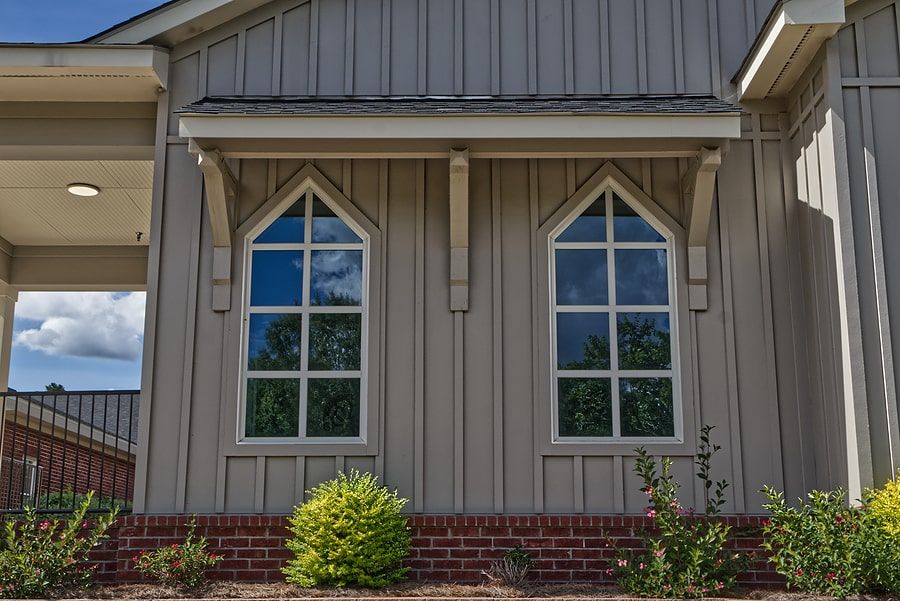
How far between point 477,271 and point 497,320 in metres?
0.43

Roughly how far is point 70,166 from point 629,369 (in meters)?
5.45

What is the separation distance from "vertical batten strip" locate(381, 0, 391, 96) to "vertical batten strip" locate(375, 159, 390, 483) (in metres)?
0.68

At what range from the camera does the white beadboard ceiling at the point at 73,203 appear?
929 centimetres

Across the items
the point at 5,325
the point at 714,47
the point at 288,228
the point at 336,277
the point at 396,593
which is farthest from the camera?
the point at 5,325

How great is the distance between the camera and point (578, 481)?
24.3 ft

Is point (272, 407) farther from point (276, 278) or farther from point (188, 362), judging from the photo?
point (276, 278)

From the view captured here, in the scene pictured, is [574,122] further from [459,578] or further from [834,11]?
[459,578]

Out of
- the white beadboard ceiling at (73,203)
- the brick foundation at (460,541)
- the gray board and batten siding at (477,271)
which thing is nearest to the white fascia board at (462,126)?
the gray board and batten siding at (477,271)

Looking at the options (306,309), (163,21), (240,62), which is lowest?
(306,309)

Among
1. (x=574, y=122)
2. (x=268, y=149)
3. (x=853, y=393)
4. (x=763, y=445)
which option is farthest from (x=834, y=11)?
(x=268, y=149)

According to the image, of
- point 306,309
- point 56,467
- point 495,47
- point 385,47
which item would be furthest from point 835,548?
point 56,467

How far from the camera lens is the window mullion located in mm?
7562

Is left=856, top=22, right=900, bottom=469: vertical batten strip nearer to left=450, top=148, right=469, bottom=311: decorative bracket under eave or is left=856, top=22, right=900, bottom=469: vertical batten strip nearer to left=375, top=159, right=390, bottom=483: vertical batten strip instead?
left=450, top=148, right=469, bottom=311: decorative bracket under eave

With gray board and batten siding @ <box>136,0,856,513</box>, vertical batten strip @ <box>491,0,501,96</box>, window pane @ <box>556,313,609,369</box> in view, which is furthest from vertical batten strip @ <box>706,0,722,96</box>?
window pane @ <box>556,313,609,369</box>
